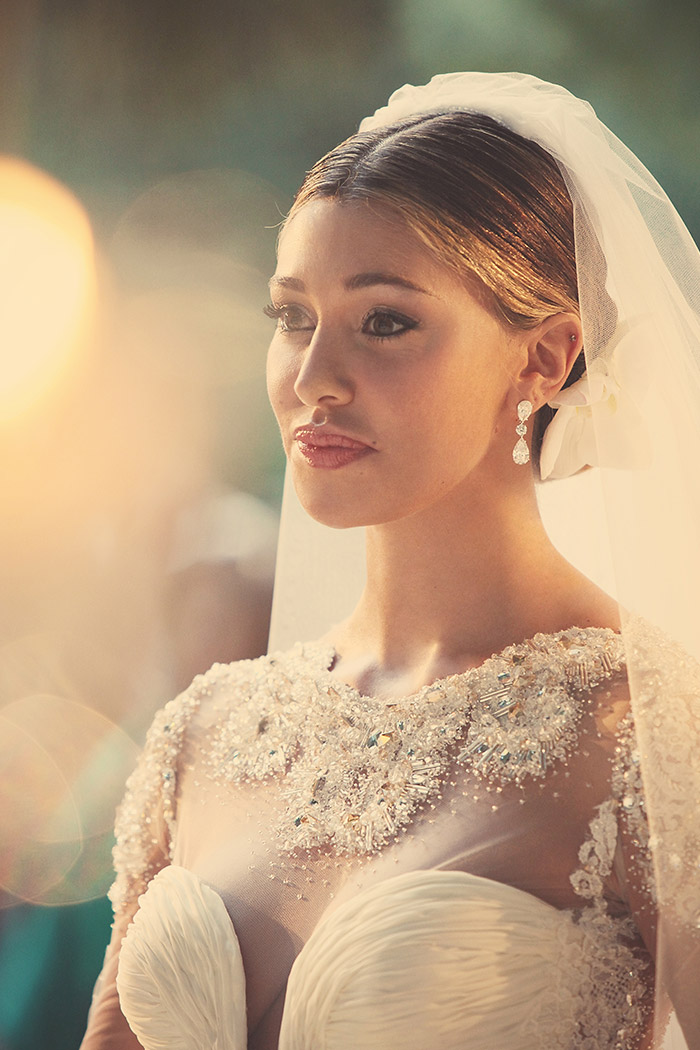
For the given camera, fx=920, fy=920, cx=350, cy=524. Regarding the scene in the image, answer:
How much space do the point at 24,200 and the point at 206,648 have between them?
3.31 ft

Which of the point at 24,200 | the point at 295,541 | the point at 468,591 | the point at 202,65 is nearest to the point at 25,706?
the point at 295,541

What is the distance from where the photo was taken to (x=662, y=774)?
2.63ft

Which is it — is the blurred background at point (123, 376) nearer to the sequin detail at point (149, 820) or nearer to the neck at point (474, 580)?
the sequin detail at point (149, 820)

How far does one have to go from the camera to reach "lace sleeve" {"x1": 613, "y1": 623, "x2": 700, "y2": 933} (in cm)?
78

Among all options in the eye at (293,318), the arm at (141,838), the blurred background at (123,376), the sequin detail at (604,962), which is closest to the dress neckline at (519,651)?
the sequin detail at (604,962)

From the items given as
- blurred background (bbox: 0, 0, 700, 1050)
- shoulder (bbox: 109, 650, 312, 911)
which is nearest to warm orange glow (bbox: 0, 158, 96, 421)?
blurred background (bbox: 0, 0, 700, 1050)

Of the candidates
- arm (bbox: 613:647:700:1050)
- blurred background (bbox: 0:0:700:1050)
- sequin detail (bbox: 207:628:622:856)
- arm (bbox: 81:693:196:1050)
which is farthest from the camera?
blurred background (bbox: 0:0:700:1050)

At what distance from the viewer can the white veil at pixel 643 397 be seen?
830 mm

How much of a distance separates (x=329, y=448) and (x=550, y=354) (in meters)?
0.27

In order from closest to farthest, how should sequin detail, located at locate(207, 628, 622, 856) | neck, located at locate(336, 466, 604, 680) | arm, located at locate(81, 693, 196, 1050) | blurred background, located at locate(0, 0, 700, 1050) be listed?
1. sequin detail, located at locate(207, 628, 622, 856)
2. neck, located at locate(336, 466, 604, 680)
3. arm, located at locate(81, 693, 196, 1050)
4. blurred background, located at locate(0, 0, 700, 1050)

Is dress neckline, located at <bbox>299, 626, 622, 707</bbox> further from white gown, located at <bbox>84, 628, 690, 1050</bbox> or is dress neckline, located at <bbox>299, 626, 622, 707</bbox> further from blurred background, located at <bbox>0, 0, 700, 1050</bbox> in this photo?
blurred background, located at <bbox>0, 0, 700, 1050</bbox>

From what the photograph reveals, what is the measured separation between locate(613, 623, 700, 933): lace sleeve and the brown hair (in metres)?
0.38

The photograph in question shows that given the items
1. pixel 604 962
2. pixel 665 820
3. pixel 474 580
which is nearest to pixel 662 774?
pixel 665 820

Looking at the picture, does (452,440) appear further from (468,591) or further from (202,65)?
(202,65)
